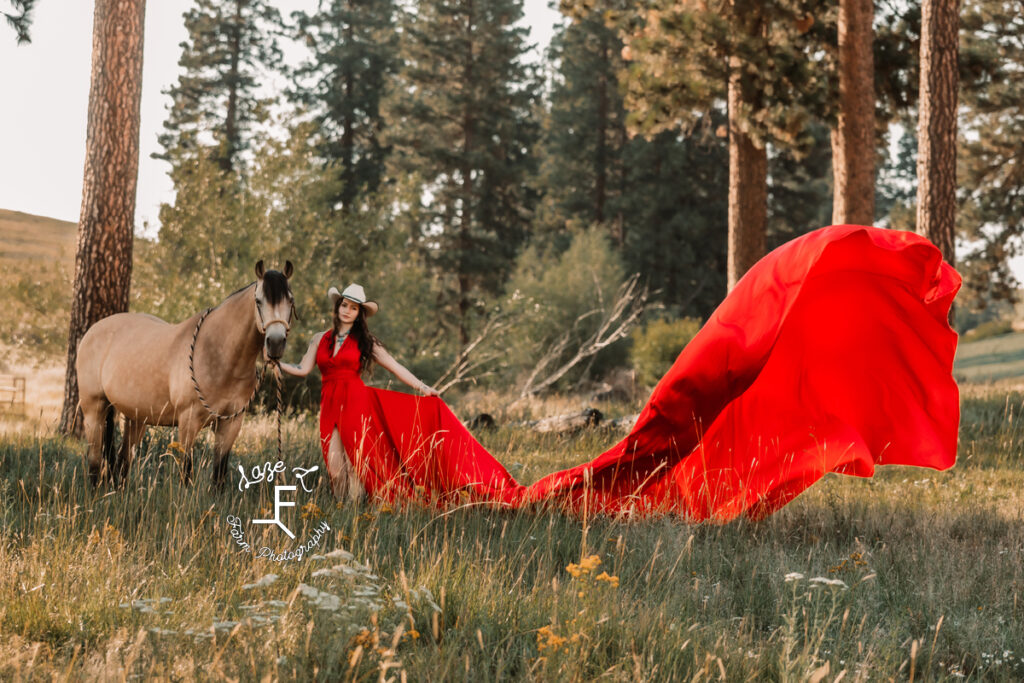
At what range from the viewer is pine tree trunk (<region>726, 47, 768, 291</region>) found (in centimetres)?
1390

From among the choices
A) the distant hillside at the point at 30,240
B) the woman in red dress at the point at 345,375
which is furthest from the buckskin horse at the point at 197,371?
the distant hillside at the point at 30,240

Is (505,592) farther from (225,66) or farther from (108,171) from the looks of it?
(225,66)

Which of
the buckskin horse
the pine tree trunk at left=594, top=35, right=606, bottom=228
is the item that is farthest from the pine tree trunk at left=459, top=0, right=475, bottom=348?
the buckskin horse

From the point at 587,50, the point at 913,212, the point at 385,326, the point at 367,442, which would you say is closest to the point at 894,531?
the point at 367,442

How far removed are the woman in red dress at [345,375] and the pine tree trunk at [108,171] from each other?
3.13 metres

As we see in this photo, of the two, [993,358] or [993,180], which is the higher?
[993,180]

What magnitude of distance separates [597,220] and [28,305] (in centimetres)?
2291

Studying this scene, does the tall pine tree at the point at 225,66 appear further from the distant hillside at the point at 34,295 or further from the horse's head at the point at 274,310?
the horse's head at the point at 274,310

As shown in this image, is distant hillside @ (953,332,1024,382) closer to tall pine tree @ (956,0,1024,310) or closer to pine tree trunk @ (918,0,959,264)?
tall pine tree @ (956,0,1024,310)

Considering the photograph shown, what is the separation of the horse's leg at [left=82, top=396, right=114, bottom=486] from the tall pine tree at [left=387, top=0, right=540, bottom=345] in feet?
83.4

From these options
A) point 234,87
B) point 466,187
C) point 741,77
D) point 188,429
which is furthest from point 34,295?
point 188,429

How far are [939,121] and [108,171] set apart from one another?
1010cm

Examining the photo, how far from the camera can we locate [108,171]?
8.04m

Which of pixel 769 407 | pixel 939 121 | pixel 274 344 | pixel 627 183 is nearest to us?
pixel 274 344
